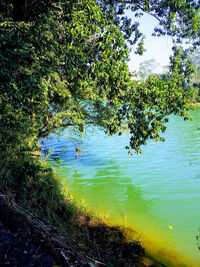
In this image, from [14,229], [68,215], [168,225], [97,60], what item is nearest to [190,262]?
[168,225]

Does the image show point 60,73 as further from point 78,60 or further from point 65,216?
point 65,216

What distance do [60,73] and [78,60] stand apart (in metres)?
1.86

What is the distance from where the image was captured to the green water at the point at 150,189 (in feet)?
22.9

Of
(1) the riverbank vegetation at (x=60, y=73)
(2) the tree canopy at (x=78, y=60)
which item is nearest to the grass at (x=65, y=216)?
(1) the riverbank vegetation at (x=60, y=73)

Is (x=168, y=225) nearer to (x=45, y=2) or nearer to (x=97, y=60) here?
A: (x=97, y=60)

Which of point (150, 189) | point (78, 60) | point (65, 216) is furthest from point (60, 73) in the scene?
point (150, 189)

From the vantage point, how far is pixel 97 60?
6863 mm

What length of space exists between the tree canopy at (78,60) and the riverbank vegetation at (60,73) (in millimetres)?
25

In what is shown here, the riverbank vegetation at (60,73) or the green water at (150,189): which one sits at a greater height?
the riverbank vegetation at (60,73)

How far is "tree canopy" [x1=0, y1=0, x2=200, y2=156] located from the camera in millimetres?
5562

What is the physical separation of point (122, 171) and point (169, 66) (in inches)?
294

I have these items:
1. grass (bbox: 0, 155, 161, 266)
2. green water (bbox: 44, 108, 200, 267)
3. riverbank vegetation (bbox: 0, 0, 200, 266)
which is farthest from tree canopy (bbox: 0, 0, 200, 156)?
green water (bbox: 44, 108, 200, 267)

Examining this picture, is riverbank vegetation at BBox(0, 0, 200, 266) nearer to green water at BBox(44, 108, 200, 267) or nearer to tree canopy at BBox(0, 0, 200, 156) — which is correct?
tree canopy at BBox(0, 0, 200, 156)

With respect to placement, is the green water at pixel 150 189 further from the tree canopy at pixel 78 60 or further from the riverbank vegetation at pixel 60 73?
the tree canopy at pixel 78 60
